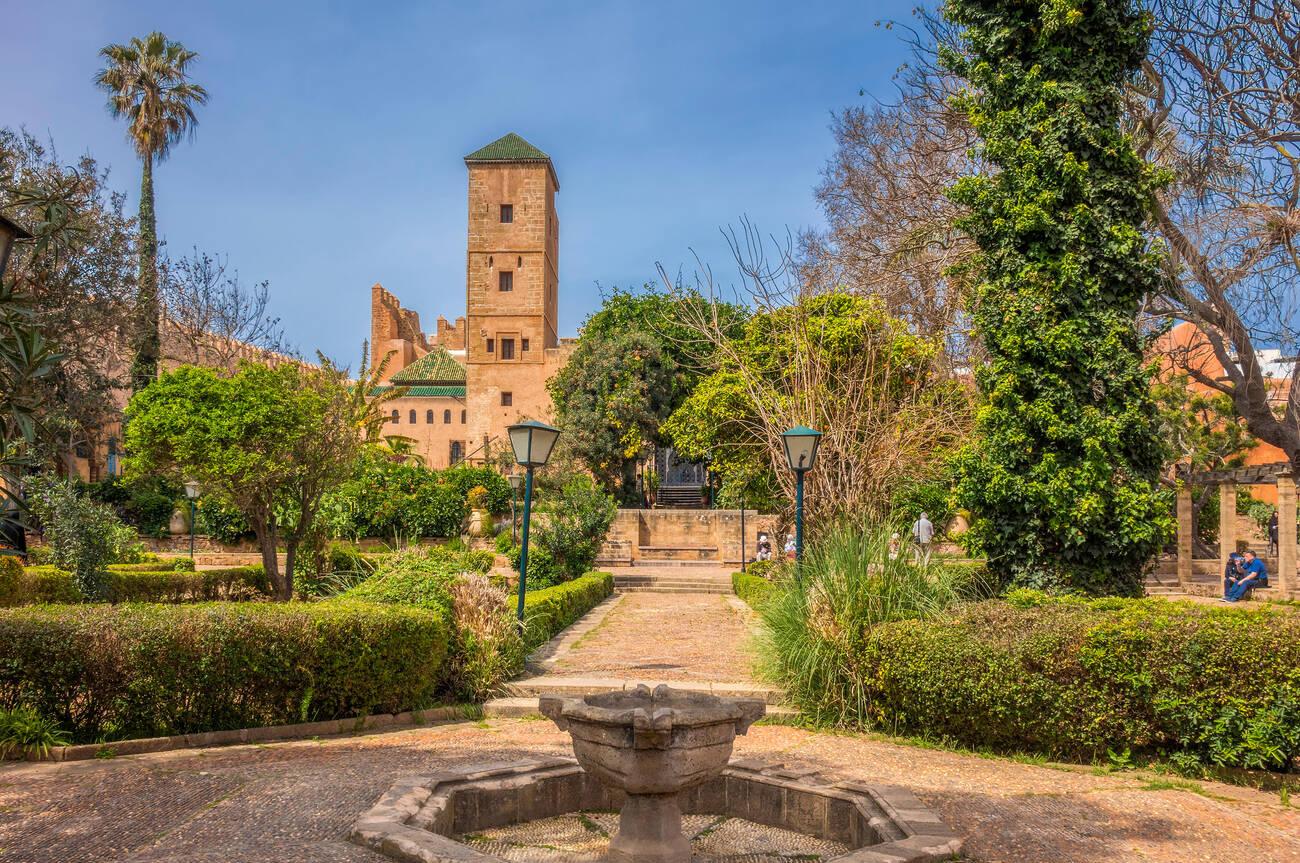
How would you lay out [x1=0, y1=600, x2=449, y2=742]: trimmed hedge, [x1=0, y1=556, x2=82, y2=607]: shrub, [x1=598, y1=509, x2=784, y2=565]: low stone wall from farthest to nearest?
[x1=598, y1=509, x2=784, y2=565]: low stone wall < [x1=0, y1=556, x2=82, y2=607]: shrub < [x1=0, y1=600, x2=449, y2=742]: trimmed hedge

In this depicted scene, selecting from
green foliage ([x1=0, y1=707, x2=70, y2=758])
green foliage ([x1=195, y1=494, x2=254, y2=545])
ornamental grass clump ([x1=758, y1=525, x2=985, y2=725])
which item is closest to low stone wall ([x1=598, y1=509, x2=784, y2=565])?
green foliage ([x1=195, y1=494, x2=254, y2=545])

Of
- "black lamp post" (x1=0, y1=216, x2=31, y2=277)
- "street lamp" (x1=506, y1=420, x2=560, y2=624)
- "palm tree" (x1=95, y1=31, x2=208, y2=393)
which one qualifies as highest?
"palm tree" (x1=95, y1=31, x2=208, y2=393)

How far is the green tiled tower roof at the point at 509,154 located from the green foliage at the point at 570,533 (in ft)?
110

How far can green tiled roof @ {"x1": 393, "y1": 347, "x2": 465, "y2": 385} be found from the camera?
6178 cm

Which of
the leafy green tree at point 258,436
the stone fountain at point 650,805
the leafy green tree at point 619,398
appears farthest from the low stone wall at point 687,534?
the stone fountain at point 650,805

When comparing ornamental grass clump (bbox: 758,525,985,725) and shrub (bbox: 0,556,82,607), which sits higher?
ornamental grass clump (bbox: 758,525,985,725)

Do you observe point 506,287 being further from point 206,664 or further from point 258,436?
point 206,664

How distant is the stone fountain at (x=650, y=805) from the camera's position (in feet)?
12.8

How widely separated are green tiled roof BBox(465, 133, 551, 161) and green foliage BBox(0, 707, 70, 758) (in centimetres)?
4630

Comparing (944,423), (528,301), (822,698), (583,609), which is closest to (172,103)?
(528,301)

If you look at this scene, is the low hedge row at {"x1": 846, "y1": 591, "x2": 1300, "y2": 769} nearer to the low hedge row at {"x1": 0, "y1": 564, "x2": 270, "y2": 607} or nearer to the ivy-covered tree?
the ivy-covered tree

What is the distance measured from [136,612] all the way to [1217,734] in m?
7.73

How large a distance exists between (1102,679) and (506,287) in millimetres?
46219

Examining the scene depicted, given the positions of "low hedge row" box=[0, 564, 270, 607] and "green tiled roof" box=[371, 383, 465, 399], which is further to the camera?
"green tiled roof" box=[371, 383, 465, 399]
